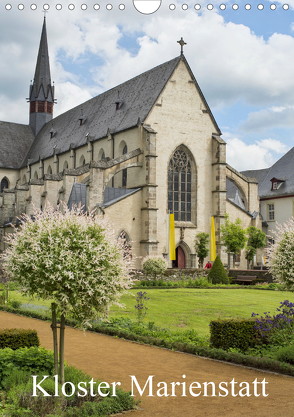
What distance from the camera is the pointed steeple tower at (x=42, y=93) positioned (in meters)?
67.2

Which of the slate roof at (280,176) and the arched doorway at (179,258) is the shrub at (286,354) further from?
the slate roof at (280,176)

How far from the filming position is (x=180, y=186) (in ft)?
128

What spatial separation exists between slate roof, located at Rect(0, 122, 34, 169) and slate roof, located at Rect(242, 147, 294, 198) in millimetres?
31438

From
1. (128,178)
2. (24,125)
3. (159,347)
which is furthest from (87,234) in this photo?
(24,125)

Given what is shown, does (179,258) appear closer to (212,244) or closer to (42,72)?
(212,244)

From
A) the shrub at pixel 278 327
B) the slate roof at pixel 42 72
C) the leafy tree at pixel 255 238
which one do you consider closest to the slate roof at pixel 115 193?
the leafy tree at pixel 255 238

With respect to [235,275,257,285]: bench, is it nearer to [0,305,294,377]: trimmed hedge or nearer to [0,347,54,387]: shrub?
[0,305,294,377]: trimmed hedge

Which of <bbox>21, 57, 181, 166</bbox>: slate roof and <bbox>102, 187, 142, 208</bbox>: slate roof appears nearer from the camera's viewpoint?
<bbox>102, 187, 142, 208</bbox>: slate roof

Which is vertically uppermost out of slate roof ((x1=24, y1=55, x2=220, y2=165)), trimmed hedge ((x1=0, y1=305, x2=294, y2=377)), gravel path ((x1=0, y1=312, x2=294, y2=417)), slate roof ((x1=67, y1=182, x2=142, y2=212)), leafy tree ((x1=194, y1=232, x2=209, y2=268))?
slate roof ((x1=24, y1=55, x2=220, y2=165))

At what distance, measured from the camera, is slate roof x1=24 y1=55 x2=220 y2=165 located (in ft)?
129

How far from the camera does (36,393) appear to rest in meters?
7.30

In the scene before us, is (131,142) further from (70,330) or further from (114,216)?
(70,330)

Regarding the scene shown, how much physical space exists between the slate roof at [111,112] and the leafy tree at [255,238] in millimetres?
9464

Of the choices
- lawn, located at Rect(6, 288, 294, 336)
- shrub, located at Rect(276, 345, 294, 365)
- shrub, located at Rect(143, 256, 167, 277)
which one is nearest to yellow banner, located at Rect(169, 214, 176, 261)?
shrub, located at Rect(143, 256, 167, 277)
